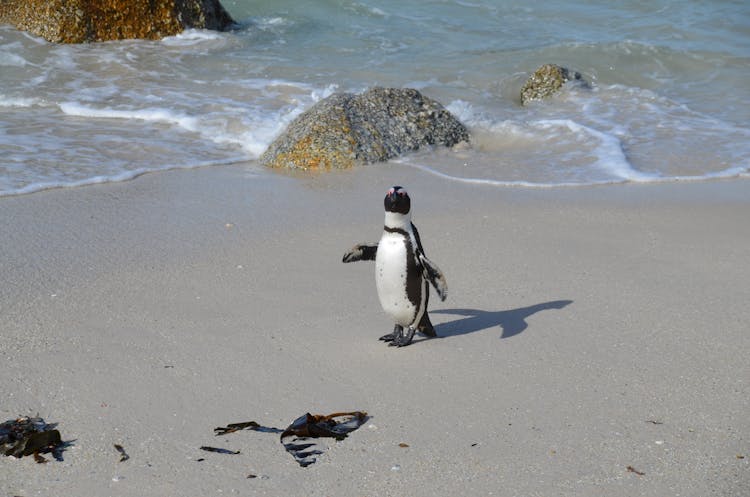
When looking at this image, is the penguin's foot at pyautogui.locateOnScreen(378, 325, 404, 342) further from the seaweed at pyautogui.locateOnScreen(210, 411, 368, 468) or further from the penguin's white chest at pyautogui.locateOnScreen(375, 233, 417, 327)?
the seaweed at pyautogui.locateOnScreen(210, 411, 368, 468)

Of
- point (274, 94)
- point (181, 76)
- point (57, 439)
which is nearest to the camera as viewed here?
point (57, 439)

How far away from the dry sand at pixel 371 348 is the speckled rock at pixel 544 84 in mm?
4926

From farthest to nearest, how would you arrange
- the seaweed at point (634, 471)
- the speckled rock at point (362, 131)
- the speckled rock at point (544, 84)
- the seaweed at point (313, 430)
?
1. the speckled rock at point (544, 84)
2. the speckled rock at point (362, 131)
3. the seaweed at point (313, 430)
4. the seaweed at point (634, 471)

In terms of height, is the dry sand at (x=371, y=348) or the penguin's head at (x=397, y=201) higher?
the penguin's head at (x=397, y=201)

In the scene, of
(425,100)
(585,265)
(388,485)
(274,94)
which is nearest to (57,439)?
(388,485)

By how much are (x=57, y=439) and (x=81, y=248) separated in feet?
7.96

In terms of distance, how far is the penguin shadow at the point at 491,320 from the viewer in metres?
4.35

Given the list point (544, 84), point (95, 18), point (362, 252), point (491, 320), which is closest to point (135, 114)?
point (95, 18)

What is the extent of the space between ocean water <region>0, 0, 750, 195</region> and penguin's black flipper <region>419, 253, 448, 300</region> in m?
3.50

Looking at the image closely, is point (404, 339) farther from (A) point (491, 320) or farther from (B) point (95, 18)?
(B) point (95, 18)

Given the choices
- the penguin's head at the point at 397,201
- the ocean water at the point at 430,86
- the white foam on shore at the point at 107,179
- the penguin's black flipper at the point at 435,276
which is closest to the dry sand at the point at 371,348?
the white foam on shore at the point at 107,179

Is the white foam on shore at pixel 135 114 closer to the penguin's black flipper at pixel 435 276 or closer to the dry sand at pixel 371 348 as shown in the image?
the dry sand at pixel 371 348

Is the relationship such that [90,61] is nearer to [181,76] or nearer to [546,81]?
[181,76]

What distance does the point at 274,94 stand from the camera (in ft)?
35.8
